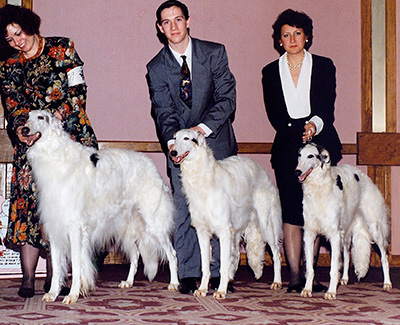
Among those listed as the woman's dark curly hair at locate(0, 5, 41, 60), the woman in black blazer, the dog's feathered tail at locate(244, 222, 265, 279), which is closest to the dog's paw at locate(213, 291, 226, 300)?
the woman in black blazer

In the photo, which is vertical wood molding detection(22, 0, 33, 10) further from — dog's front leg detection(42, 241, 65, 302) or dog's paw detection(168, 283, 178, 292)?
dog's paw detection(168, 283, 178, 292)

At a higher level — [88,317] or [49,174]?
[49,174]

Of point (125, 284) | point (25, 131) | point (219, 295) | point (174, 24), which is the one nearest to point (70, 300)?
point (125, 284)

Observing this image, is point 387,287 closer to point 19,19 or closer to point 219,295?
point 219,295

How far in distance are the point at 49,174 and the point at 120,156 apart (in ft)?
2.01

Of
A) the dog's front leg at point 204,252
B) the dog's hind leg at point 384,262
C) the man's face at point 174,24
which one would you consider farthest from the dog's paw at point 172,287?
the man's face at point 174,24

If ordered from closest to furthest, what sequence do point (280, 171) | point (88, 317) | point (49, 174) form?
point (88, 317), point (49, 174), point (280, 171)

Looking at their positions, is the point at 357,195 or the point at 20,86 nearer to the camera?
the point at 20,86

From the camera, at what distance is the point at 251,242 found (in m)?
4.66

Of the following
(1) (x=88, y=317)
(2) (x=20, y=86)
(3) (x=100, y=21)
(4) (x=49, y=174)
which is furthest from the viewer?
(3) (x=100, y=21)

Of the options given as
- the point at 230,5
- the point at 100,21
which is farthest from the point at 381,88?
the point at 100,21

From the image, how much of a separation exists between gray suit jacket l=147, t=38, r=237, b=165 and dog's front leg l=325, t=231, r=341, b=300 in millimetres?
986

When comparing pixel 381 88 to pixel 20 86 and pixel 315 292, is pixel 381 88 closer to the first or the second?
pixel 315 292

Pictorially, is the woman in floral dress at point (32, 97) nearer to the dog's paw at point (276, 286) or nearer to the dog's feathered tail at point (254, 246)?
the dog's feathered tail at point (254, 246)
